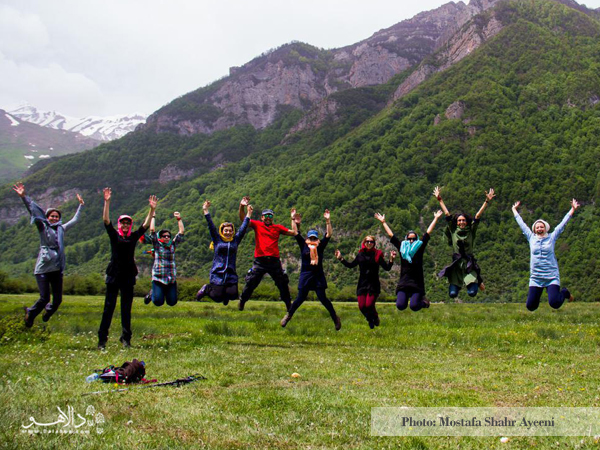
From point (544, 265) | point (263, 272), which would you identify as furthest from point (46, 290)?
point (544, 265)

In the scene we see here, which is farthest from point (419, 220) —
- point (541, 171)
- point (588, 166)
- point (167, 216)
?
point (167, 216)

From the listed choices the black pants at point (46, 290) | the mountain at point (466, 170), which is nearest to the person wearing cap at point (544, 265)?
the black pants at point (46, 290)

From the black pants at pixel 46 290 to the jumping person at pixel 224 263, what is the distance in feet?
11.4

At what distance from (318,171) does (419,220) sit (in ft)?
139

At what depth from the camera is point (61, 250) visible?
11.5 meters

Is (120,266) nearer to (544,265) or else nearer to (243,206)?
(243,206)

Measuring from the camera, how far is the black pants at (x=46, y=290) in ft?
36.9

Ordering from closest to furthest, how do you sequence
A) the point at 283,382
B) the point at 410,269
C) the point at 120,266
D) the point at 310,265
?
the point at 283,382, the point at 120,266, the point at 410,269, the point at 310,265

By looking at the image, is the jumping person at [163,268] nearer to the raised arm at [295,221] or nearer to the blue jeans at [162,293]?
the blue jeans at [162,293]

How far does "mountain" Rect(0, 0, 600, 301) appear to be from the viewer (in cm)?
7062

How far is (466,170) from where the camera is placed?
9106 cm

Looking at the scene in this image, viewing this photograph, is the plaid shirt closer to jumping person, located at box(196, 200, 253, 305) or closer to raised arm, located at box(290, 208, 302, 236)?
jumping person, located at box(196, 200, 253, 305)

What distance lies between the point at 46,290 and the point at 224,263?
14.1 feet

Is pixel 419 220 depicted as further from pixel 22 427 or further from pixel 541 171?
pixel 22 427
